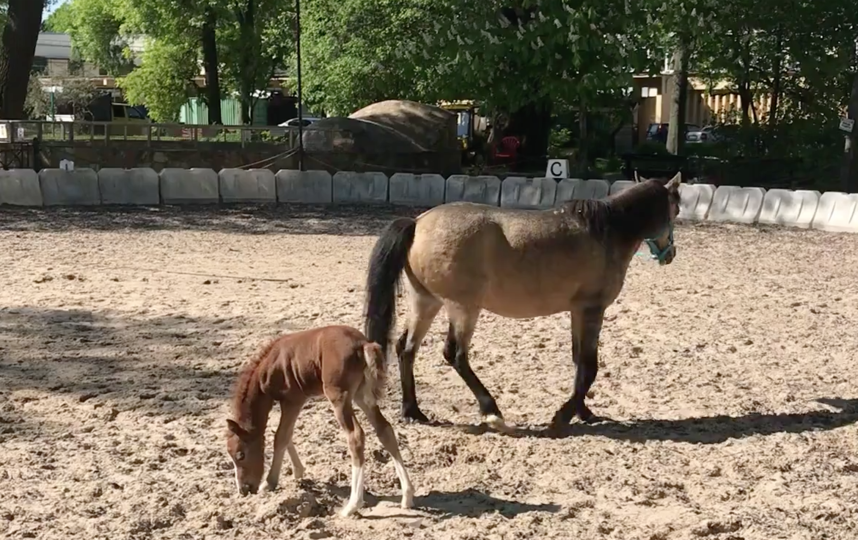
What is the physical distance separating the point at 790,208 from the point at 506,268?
1230 cm

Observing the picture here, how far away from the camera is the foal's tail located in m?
4.44

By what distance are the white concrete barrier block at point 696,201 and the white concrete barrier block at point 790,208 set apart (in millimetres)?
959

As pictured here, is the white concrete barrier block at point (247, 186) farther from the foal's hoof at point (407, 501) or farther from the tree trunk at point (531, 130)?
the foal's hoof at point (407, 501)

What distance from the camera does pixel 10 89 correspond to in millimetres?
21781

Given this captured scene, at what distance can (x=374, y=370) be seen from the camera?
14.6 ft

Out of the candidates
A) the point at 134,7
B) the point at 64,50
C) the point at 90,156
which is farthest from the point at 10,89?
the point at 64,50

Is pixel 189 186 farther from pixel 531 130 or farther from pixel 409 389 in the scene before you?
pixel 409 389

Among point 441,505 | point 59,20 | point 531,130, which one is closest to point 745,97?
point 531,130

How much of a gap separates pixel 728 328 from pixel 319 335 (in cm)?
520

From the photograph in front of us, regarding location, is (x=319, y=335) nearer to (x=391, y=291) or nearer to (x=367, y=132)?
(x=391, y=291)

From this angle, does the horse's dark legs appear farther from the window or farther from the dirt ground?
the window

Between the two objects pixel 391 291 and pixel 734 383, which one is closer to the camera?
pixel 391 291

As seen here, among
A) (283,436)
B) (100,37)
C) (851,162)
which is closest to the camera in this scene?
(283,436)

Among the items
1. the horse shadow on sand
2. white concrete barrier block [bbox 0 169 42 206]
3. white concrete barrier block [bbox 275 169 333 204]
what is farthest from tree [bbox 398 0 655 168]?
the horse shadow on sand
